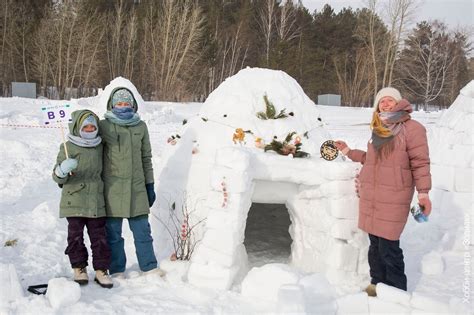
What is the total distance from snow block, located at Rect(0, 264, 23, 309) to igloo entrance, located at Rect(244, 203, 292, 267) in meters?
2.00

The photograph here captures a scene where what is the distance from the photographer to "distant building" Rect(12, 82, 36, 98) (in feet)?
59.1

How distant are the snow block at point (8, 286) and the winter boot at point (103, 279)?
1.59 feet

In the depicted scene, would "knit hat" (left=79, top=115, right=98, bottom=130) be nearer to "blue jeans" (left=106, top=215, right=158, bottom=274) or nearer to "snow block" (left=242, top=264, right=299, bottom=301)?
"blue jeans" (left=106, top=215, right=158, bottom=274)

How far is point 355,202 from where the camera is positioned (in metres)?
3.39

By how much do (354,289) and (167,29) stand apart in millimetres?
19236

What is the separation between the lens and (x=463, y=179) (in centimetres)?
456

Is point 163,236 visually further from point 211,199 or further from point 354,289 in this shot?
point 354,289

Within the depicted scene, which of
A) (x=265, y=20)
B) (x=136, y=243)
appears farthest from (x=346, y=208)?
(x=265, y=20)

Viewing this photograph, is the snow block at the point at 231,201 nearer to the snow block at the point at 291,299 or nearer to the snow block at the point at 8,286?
the snow block at the point at 291,299

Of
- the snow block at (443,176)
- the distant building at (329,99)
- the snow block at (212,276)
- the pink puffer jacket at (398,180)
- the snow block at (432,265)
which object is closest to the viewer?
the pink puffer jacket at (398,180)

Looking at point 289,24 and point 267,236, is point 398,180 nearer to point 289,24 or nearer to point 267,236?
point 267,236

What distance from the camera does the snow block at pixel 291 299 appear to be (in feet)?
7.97

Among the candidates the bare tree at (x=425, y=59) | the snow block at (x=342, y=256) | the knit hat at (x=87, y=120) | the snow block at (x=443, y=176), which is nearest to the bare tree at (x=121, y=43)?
the bare tree at (x=425, y=59)

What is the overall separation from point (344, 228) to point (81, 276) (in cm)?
200
